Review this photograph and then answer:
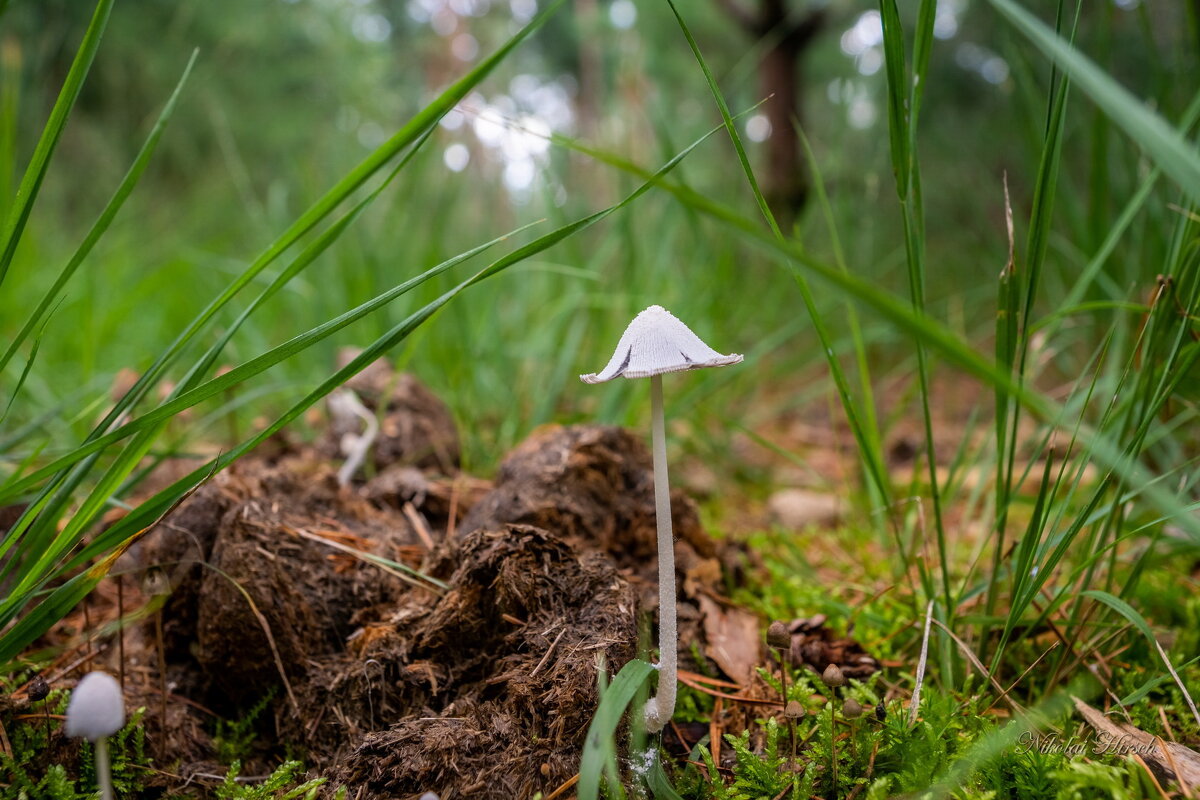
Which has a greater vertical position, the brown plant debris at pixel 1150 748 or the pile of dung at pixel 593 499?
the pile of dung at pixel 593 499

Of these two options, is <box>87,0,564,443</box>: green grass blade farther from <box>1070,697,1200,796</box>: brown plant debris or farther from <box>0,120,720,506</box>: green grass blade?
<box>1070,697,1200,796</box>: brown plant debris

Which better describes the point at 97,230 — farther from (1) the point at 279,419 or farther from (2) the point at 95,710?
(2) the point at 95,710

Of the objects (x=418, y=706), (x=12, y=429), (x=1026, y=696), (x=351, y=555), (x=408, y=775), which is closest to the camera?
(x=408, y=775)

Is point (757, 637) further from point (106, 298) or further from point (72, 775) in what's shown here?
point (106, 298)

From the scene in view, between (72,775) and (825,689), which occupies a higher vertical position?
(72,775)

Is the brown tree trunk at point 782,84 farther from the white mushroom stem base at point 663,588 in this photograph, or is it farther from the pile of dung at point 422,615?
the white mushroom stem base at point 663,588

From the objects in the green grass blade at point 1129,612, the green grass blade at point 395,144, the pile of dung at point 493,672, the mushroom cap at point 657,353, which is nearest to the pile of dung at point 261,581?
the pile of dung at point 493,672

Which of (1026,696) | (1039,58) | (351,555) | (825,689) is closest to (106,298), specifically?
(351,555)
